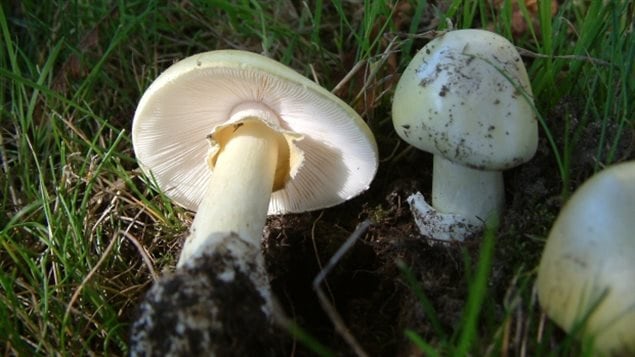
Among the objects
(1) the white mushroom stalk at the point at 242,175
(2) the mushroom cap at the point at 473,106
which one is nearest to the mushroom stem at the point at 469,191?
(2) the mushroom cap at the point at 473,106

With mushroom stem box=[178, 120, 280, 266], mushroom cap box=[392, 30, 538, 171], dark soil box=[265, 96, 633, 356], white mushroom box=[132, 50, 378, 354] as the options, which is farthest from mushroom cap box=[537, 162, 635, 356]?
mushroom stem box=[178, 120, 280, 266]

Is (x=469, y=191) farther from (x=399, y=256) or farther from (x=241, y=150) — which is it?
(x=241, y=150)

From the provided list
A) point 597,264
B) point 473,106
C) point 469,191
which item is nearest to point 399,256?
point 469,191

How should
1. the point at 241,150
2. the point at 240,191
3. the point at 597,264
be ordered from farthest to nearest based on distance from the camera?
the point at 241,150 < the point at 240,191 < the point at 597,264

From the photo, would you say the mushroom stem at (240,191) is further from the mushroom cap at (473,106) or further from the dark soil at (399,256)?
the mushroom cap at (473,106)

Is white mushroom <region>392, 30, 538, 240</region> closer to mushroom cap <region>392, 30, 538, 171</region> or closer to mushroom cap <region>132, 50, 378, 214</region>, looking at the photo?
mushroom cap <region>392, 30, 538, 171</region>

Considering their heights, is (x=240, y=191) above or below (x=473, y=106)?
below

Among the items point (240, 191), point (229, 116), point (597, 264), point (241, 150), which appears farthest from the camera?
point (229, 116)
